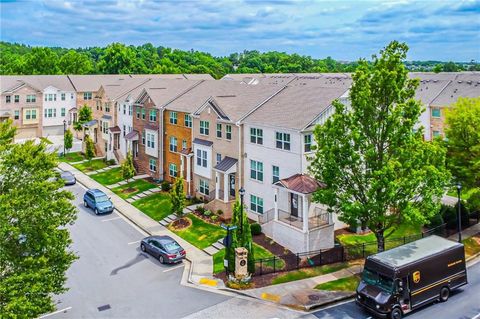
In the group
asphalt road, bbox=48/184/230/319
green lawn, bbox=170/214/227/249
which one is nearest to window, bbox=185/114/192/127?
green lawn, bbox=170/214/227/249

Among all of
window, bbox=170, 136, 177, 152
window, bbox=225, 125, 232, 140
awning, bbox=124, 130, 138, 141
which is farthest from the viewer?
awning, bbox=124, 130, 138, 141

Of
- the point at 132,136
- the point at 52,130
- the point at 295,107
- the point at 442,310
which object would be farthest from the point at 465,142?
the point at 52,130

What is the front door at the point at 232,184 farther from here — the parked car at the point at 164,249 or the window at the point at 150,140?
the window at the point at 150,140

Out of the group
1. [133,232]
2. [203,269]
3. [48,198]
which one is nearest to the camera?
[48,198]

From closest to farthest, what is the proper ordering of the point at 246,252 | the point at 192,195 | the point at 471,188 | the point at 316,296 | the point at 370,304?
the point at 370,304, the point at 316,296, the point at 246,252, the point at 471,188, the point at 192,195

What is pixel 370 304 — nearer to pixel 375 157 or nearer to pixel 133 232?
pixel 375 157

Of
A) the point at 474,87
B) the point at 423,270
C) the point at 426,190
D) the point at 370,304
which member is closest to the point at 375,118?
the point at 426,190

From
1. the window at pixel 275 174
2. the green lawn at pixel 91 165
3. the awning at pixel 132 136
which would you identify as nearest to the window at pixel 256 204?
the window at pixel 275 174

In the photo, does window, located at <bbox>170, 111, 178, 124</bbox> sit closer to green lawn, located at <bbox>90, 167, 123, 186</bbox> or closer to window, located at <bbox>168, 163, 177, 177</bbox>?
window, located at <bbox>168, 163, 177, 177</bbox>
